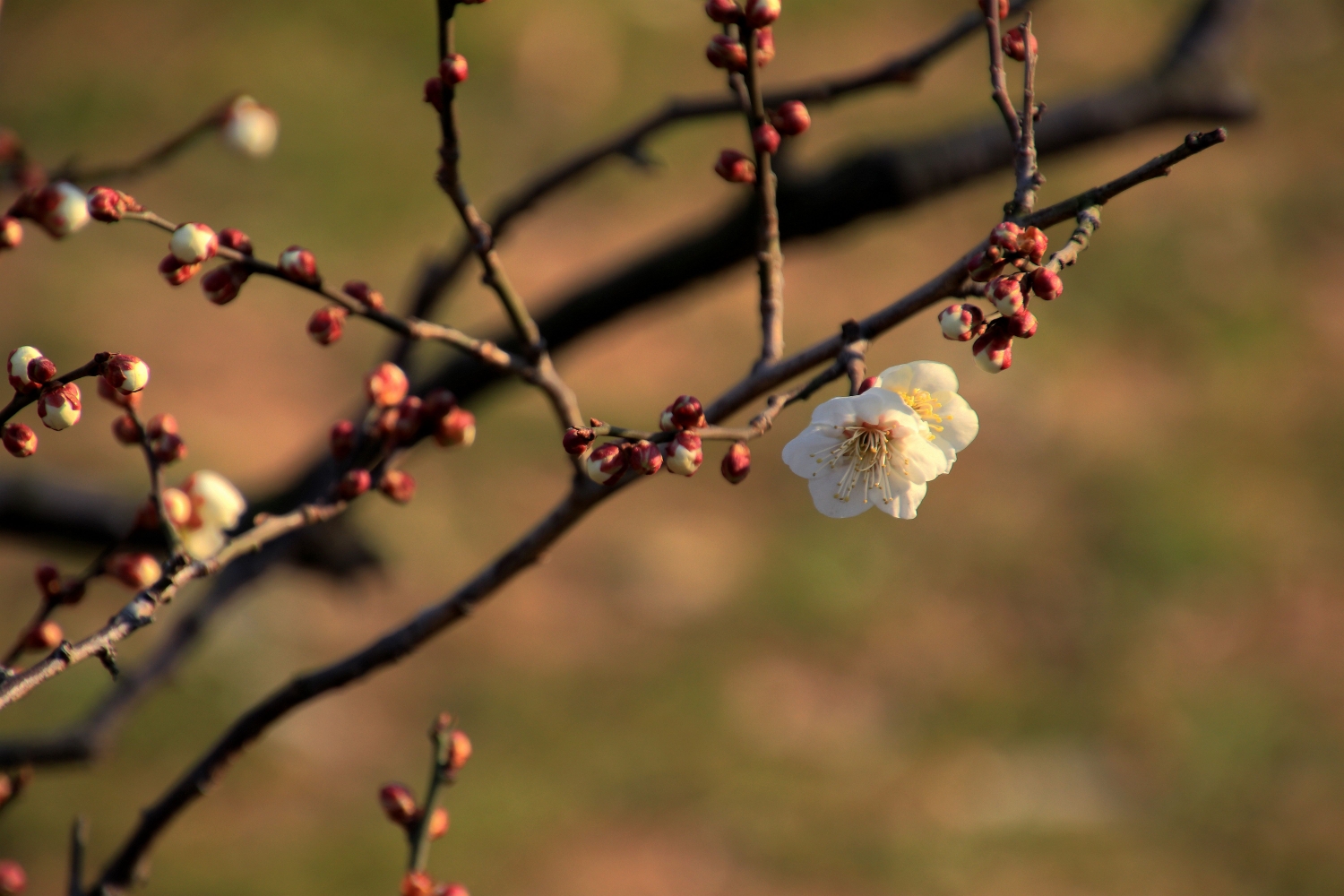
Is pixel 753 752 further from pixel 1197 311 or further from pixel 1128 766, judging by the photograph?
pixel 1197 311

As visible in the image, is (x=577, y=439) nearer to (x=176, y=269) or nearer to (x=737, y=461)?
(x=737, y=461)

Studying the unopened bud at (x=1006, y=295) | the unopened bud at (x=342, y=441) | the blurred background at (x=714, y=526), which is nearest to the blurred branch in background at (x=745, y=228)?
the blurred background at (x=714, y=526)

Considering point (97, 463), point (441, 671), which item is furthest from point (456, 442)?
point (97, 463)

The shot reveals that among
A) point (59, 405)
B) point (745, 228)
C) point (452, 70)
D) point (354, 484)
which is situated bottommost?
point (59, 405)

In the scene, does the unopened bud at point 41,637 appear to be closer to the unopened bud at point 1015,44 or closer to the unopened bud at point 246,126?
the unopened bud at point 246,126

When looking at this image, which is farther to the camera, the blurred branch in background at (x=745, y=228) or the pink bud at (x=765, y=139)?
the blurred branch in background at (x=745, y=228)

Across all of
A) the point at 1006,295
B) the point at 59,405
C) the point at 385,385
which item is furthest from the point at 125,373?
the point at 1006,295

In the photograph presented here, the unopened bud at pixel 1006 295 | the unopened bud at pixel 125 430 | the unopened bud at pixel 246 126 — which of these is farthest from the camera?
the unopened bud at pixel 246 126
